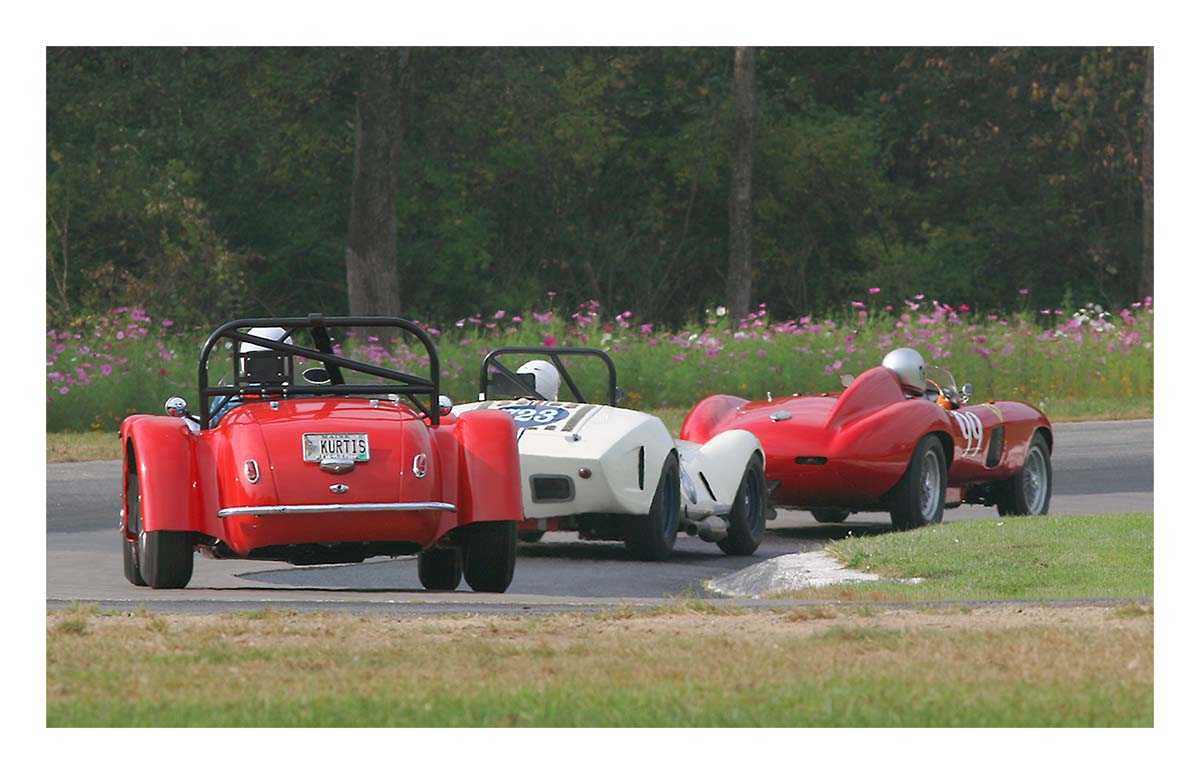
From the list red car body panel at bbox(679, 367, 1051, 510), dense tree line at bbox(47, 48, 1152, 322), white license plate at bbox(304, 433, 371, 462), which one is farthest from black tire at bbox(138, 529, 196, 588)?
dense tree line at bbox(47, 48, 1152, 322)

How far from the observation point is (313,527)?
1124 centimetres

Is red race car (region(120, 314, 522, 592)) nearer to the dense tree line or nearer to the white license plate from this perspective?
the white license plate

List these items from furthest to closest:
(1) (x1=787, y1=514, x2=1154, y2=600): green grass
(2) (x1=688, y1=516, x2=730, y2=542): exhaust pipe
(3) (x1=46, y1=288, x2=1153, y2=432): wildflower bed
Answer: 1. (3) (x1=46, y1=288, x2=1153, y2=432): wildflower bed
2. (2) (x1=688, y1=516, x2=730, y2=542): exhaust pipe
3. (1) (x1=787, y1=514, x2=1154, y2=600): green grass

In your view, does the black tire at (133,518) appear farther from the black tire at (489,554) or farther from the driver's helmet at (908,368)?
the driver's helmet at (908,368)

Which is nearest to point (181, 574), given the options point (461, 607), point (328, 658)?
point (461, 607)

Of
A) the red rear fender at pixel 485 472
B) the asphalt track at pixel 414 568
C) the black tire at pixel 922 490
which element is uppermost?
the red rear fender at pixel 485 472

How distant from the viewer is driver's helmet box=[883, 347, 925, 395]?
17109 mm

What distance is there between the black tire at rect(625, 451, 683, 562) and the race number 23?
3.19 m

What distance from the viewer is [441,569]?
12.4 metres

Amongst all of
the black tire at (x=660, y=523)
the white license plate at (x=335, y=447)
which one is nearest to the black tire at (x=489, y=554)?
the white license plate at (x=335, y=447)

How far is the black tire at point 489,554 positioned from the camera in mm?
11727

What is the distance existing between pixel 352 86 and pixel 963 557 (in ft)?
90.2

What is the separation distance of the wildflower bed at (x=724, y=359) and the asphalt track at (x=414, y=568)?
197 inches

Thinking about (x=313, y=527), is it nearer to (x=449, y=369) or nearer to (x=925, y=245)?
(x=449, y=369)
